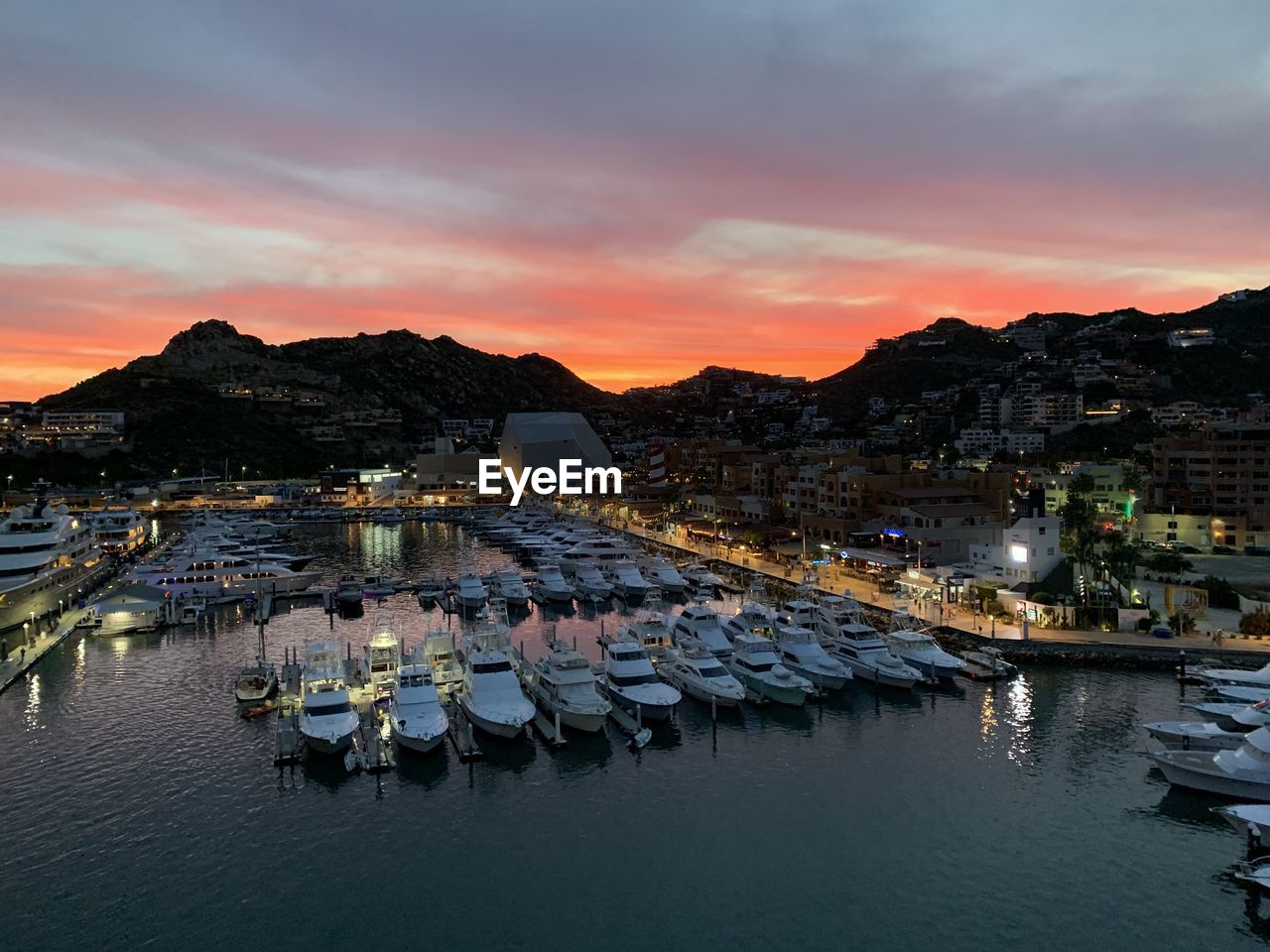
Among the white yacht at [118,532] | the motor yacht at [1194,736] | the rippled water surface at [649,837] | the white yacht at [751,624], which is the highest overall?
the white yacht at [118,532]

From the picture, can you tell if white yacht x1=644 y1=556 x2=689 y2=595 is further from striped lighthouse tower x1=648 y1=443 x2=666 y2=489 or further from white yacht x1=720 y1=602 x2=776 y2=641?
striped lighthouse tower x1=648 y1=443 x2=666 y2=489

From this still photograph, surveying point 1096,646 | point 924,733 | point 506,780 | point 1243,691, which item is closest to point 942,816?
point 924,733

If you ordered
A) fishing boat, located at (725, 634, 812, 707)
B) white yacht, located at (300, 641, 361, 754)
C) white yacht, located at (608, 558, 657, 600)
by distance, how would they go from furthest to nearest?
white yacht, located at (608, 558, 657, 600)
fishing boat, located at (725, 634, 812, 707)
white yacht, located at (300, 641, 361, 754)

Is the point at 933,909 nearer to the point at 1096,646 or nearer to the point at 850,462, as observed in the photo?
the point at 1096,646

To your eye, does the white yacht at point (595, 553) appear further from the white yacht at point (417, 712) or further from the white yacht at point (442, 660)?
the white yacht at point (417, 712)

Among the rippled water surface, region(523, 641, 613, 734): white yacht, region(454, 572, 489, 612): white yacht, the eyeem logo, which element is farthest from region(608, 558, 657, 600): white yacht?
the eyeem logo

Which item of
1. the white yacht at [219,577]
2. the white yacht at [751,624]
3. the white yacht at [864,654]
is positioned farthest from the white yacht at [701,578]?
the white yacht at [219,577]
